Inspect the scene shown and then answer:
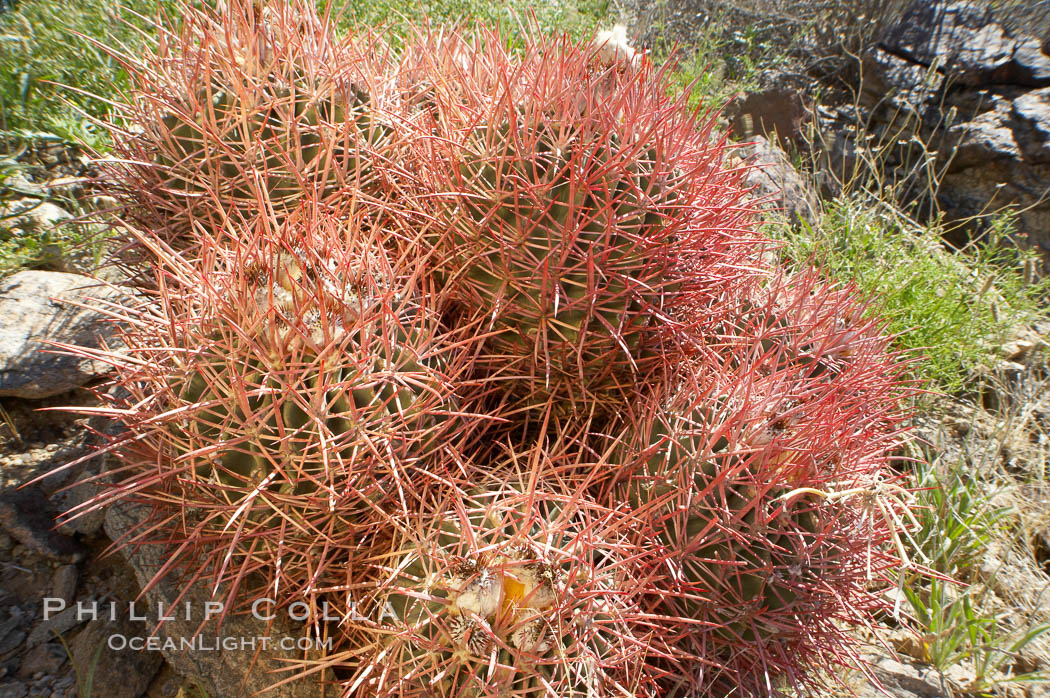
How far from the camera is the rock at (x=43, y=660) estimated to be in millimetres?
1734

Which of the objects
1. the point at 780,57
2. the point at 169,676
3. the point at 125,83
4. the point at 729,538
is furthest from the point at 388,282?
the point at 780,57

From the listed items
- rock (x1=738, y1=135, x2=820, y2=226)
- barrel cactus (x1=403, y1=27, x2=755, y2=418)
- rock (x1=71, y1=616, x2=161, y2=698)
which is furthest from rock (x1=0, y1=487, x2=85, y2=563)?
rock (x1=738, y1=135, x2=820, y2=226)

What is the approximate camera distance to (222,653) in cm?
151

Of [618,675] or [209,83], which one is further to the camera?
[209,83]

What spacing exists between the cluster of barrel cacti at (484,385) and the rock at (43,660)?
23.4 inches

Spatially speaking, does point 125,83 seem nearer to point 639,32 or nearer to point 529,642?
point 529,642

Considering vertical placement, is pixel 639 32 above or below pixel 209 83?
above

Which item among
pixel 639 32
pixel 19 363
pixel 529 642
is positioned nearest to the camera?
pixel 529 642

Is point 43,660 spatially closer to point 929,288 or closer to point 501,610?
point 501,610

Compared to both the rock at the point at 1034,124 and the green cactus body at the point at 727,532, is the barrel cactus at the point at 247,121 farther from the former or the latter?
the rock at the point at 1034,124

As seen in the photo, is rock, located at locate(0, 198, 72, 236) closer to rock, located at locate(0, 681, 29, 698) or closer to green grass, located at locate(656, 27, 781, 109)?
rock, located at locate(0, 681, 29, 698)

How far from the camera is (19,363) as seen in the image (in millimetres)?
2082

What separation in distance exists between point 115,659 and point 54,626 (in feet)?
0.80

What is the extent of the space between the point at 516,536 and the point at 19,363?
1.88 meters
